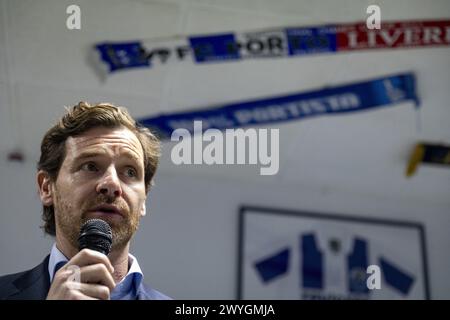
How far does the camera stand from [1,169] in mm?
3367

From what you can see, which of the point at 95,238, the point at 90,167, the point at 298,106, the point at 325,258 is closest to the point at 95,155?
the point at 90,167

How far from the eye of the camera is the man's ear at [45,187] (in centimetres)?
132

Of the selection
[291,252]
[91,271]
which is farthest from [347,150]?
[91,271]

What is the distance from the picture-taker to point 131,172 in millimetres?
1221

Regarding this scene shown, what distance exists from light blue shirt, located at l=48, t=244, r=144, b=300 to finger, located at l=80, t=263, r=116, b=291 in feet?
1.20

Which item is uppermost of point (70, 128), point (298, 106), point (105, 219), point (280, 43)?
point (280, 43)

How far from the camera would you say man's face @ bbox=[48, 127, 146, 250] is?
109cm

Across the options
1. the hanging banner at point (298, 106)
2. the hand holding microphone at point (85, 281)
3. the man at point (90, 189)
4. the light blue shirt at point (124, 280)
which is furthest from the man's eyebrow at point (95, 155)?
the hanging banner at point (298, 106)

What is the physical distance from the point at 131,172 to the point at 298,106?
203cm

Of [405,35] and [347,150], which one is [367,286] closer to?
[347,150]

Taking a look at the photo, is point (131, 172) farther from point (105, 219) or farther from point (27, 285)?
point (27, 285)

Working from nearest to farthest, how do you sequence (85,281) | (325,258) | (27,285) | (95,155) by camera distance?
1. (85,281)
2. (27,285)
3. (95,155)
4. (325,258)

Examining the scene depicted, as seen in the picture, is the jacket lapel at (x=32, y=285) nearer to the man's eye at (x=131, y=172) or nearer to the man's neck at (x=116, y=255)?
the man's neck at (x=116, y=255)

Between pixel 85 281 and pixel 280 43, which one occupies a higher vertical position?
pixel 280 43
